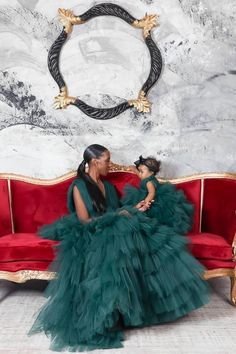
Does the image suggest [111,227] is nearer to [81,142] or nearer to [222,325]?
[222,325]

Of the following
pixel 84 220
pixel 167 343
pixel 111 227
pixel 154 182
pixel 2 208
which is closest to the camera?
pixel 167 343

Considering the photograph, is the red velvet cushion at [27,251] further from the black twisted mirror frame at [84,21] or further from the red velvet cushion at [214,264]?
the black twisted mirror frame at [84,21]

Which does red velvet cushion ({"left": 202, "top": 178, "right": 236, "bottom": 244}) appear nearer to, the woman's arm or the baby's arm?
the baby's arm

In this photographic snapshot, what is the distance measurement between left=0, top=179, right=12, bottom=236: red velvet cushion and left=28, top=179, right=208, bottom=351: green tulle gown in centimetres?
87

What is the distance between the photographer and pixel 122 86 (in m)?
3.51

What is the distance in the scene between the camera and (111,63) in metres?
3.49

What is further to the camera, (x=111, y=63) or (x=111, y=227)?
(x=111, y=63)

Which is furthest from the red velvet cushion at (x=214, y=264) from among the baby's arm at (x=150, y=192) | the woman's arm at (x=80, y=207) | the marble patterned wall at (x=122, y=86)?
the marble patterned wall at (x=122, y=86)

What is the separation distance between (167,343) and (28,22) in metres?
2.64

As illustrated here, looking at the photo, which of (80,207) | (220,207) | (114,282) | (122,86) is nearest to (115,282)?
(114,282)

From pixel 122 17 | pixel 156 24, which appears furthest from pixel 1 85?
pixel 156 24

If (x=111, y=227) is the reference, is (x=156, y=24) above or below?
above

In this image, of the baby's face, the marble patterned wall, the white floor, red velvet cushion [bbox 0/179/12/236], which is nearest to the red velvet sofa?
red velvet cushion [bbox 0/179/12/236]

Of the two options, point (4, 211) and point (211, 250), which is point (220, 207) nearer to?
point (211, 250)
